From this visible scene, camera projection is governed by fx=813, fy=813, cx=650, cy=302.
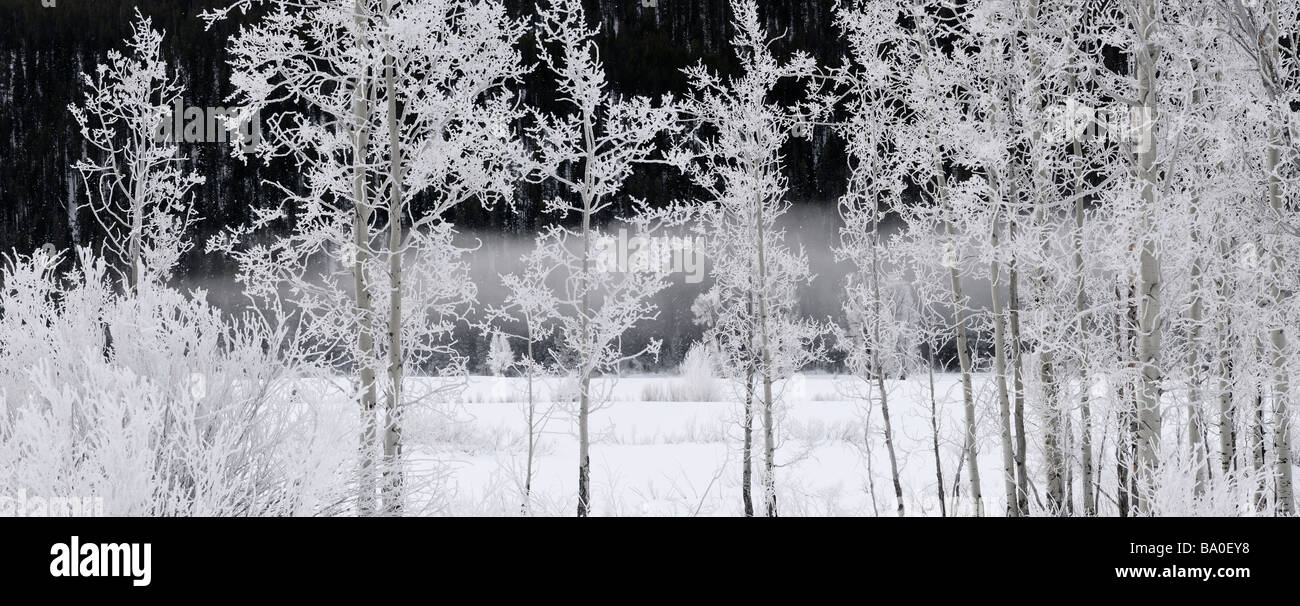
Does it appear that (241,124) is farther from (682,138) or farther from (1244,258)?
(1244,258)

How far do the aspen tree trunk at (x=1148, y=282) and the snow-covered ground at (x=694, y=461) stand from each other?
2.74m

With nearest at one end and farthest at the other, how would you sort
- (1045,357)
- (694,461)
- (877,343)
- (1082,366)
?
(1082,366) < (1045,357) < (877,343) < (694,461)

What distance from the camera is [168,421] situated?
5.82 m

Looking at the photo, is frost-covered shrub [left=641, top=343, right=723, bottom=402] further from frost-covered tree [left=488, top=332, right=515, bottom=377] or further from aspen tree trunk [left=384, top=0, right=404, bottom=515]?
aspen tree trunk [left=384, top=0, right=404, bottom=515]

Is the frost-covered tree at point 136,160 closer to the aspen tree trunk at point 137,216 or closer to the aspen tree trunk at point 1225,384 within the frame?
the aspen tree trunk at point 137,216

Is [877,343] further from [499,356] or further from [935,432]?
[499,356]

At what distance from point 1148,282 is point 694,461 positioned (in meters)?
12.7

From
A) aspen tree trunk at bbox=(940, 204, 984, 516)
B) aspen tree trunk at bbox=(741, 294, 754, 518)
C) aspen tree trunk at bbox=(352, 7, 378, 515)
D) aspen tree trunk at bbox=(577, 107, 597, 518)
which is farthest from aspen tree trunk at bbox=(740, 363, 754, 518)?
aspen tree trunk at bbox=(352, 7, 378, 515)

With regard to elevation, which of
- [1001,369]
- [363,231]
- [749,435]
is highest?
[363,231]

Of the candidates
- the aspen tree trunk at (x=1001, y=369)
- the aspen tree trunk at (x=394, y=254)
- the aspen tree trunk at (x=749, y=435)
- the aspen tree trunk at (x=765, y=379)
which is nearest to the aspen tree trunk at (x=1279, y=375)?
the aspen tree trunk at (x=1001, y=369)

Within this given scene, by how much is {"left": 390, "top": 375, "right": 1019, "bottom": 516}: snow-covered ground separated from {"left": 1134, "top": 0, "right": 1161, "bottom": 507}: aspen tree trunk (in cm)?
274

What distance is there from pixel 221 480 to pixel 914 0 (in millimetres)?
10234

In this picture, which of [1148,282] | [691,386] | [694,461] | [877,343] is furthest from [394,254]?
[691,386]

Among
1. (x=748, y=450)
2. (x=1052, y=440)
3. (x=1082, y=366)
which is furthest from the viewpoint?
(x=748, y=450)
